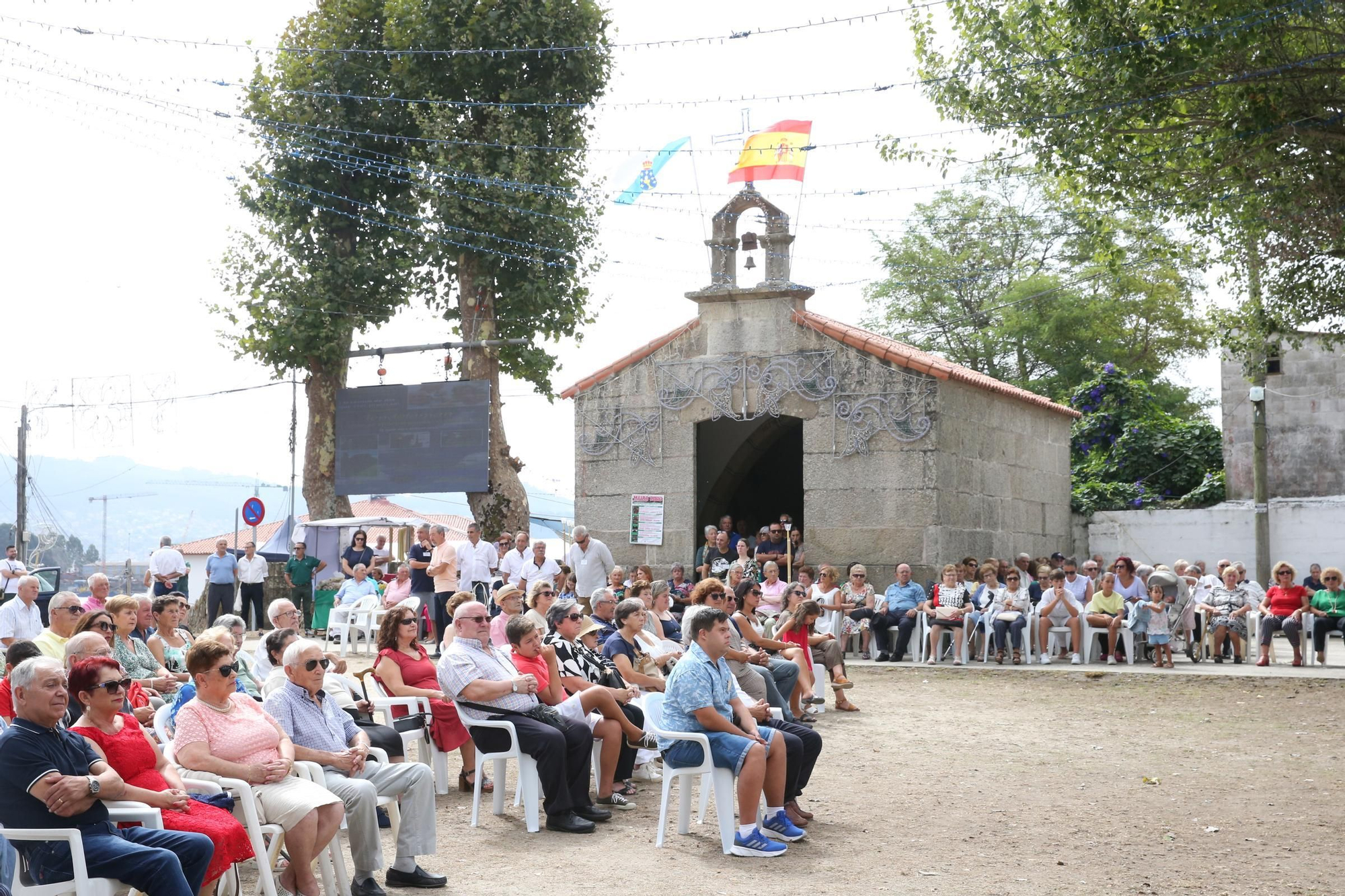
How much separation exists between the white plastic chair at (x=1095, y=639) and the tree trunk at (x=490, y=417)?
1036 cm

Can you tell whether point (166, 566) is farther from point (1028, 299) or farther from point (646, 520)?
point (1028, 299)

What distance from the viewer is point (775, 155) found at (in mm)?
16578

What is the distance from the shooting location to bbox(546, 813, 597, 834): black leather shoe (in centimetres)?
673

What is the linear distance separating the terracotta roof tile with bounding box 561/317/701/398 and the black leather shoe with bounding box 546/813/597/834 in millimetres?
11634

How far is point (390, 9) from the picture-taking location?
21391 millimetres

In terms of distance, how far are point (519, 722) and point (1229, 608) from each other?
10224 millimetres

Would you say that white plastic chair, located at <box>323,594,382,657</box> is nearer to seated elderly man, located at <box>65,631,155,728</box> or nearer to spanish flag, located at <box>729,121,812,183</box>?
spanish flag, located at <box>729,121,812,183</box>

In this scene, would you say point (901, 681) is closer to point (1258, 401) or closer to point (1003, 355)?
point (1258, 401)

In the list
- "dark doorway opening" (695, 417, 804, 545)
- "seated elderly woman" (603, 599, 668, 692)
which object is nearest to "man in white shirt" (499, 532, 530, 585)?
"dark doorway opening" (695, 417, 804, 545)

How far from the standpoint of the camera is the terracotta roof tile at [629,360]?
1791 cm

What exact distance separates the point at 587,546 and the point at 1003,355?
23944 mm

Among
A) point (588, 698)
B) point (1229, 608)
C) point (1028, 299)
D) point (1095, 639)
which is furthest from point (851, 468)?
point (1028, 299)

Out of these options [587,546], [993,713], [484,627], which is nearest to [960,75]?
[993,713]

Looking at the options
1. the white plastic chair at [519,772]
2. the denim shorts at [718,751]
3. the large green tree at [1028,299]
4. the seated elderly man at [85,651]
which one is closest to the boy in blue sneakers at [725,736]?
the denim shorts at [718,751]
